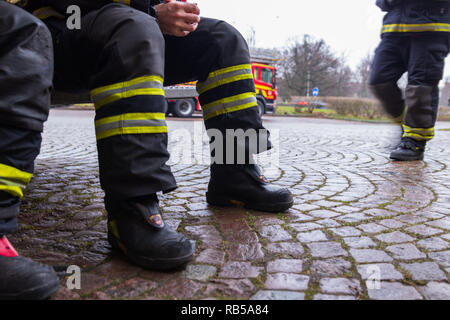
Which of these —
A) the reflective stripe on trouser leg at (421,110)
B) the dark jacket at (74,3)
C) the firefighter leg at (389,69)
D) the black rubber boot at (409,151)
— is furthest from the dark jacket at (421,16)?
the dark jacket at (74,3)

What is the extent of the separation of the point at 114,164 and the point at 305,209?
1215 millimetres

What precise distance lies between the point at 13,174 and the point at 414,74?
151 inches

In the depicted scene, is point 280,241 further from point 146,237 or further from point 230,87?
point 230,87

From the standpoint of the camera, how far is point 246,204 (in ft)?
7.14

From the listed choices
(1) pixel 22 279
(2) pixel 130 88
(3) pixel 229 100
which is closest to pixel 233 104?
(3) pixel 229 100

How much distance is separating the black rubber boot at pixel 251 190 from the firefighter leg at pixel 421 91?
96.5 inches

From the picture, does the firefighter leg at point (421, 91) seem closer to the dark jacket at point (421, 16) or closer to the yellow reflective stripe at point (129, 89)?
the dark jacket at point (421, 16)

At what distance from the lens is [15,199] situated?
48.3 inches

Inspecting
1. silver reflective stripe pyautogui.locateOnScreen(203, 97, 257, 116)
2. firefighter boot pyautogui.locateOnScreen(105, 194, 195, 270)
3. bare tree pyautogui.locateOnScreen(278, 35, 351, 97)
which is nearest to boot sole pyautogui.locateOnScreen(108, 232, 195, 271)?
firefighter boot pyautogui.locateOnScreen(105, 194, 195, 270)

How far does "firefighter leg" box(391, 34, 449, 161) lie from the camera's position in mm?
3799

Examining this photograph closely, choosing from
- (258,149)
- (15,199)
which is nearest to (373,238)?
(258,149)

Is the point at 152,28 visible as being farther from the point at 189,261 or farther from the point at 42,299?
the point at 42,299

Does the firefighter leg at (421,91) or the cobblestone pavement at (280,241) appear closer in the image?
the cobblestone pavement at (280,241)

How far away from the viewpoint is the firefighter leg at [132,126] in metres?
1.42
